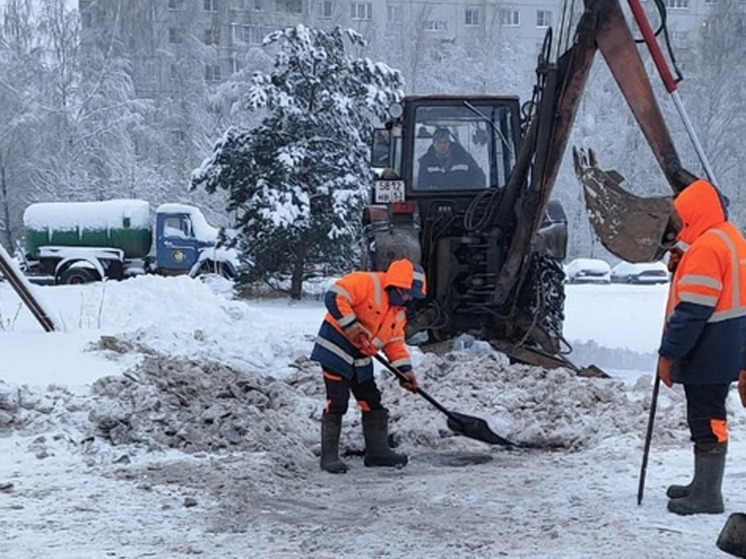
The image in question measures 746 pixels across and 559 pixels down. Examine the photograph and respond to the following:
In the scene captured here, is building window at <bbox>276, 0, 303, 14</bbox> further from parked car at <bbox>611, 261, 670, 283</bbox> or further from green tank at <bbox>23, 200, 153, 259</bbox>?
green tank at <bbox>23, 200, 153, 259</bbox>

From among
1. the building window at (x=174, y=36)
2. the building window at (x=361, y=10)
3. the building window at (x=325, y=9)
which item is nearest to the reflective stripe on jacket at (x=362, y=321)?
the building window at (x=174, y=36)

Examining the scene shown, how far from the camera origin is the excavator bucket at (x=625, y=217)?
268 inches

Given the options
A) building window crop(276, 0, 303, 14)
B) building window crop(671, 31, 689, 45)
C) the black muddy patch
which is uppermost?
building window crop(276, 0, 303, 14)

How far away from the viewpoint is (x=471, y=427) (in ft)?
21.1

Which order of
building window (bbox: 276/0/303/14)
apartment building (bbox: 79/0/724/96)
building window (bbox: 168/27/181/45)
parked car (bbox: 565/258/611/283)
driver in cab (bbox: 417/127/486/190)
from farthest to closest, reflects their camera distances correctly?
building window (bbox: 276/0/303/14) < building window (bbox: 168/27/181/45) < apartment building (bbox: 79/0/724/96) < parked car (bbox: 565/258/611/283) < driver in cab (bbox: 417/127/486/190)

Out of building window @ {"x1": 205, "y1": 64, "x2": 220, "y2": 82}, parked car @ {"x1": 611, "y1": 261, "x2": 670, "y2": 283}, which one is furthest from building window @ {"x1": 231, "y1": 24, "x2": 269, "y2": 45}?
parked car @ {"x1": 611, "y1": 261, "x2": 670, "y2": 283}

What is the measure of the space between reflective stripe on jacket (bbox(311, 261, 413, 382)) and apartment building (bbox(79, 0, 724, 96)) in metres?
32.9

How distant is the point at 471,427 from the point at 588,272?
892 inches

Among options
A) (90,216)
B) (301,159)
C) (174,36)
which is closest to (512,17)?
(174,36)

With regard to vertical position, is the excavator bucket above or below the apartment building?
below

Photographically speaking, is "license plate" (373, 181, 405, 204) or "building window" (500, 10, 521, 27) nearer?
"license plate" (373, 181, 405, 204)

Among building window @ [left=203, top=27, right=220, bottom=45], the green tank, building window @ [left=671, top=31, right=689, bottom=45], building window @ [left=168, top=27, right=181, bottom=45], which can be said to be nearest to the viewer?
the green tank

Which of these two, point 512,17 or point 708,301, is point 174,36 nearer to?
point 512,17

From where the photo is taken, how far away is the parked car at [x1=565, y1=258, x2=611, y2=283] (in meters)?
28.0
